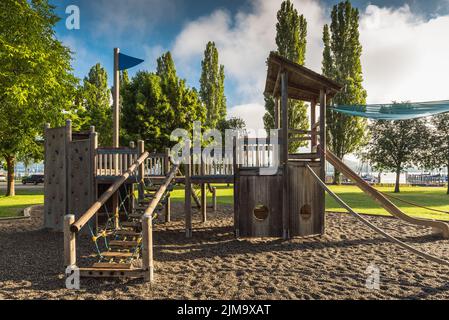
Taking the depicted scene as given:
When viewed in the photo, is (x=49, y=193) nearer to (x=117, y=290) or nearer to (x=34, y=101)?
(x=117, y=290)

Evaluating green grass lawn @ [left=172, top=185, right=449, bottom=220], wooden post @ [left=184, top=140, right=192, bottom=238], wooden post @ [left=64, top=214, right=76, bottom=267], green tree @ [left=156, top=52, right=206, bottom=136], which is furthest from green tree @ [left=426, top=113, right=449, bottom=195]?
wooden post @ [left=64, top=214, right=76, bottom=267]

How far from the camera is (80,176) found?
9.60 meters

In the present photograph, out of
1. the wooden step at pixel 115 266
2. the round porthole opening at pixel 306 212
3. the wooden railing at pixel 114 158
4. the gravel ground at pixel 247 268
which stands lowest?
the gravel ground at pixel 247 268

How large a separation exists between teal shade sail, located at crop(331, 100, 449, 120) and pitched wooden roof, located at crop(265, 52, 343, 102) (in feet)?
4.65

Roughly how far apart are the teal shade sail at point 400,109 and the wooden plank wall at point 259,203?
14.0 feet

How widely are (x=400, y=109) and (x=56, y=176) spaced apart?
11.4m

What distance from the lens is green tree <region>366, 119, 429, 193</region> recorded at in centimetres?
2858

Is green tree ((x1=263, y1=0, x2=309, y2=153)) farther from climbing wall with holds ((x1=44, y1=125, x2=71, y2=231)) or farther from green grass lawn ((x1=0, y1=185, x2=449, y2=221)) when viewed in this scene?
climbing wall with holds ((x1=44, y1=125, x2=71, y2=231))

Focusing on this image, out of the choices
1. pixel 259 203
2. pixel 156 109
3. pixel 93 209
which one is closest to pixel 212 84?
pixel 156 109

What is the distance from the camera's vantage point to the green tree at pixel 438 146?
27797 mm

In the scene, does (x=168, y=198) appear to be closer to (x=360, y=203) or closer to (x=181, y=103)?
(x=360, y=203)

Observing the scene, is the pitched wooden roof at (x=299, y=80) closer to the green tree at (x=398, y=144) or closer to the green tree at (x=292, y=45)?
the green tree at (x=398, y=144)

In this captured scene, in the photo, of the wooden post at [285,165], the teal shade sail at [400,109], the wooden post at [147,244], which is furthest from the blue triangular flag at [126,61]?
the teal shade sail at [400,109]
